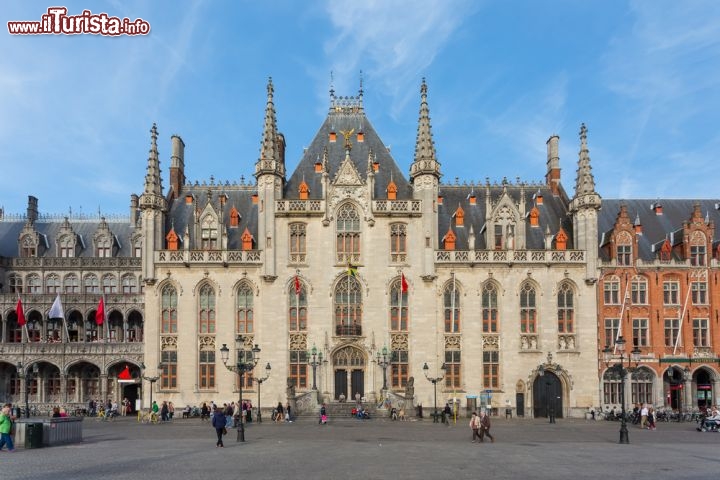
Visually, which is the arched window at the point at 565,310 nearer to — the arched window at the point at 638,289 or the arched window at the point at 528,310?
the arched window at the point at 528,310

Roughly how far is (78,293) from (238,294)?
16047 mm

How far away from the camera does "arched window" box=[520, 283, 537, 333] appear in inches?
2264

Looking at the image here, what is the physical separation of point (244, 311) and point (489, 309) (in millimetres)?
19470

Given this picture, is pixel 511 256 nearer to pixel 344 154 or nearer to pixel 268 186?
pixel 344 154

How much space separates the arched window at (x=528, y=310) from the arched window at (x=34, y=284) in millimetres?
41541

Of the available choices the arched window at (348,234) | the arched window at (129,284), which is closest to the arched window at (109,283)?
the arched window at (129,284)

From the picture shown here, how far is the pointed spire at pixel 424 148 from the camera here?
58.3 metres

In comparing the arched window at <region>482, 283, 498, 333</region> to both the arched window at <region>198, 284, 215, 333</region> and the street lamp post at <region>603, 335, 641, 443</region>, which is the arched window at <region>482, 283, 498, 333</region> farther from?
the arched window at <region>198, 284, 215, 333</region>

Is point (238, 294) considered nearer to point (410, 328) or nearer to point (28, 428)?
point (410, 328)

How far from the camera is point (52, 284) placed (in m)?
64.1

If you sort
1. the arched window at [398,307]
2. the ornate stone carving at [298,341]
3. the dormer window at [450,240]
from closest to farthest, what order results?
the ornate stone carving at [298,341], the arched window at [398,307], the dormer window at [450,240]

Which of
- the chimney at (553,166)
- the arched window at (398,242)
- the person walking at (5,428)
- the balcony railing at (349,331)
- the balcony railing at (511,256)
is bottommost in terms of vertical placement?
the person walking at (5,428)

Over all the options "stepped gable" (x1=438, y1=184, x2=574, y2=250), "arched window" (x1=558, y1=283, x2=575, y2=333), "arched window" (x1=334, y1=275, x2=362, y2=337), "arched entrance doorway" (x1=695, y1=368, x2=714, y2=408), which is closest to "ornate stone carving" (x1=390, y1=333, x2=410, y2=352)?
"arched window" (x1=334, y1=275, x2=362, y2=337)

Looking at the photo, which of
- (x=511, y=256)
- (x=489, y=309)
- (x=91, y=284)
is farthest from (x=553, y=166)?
(x=91, y=284)
